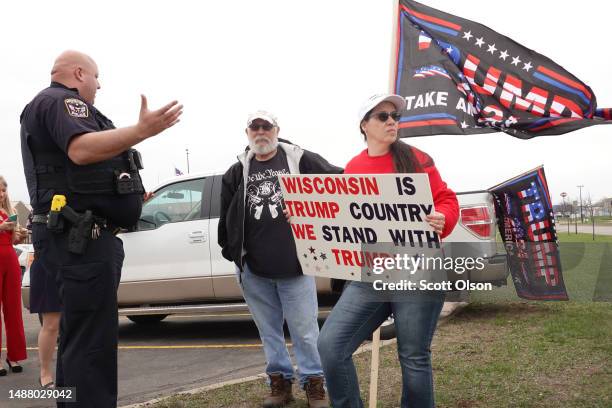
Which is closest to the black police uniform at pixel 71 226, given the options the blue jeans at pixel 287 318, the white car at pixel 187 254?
the blue jeans at pixel 287 318

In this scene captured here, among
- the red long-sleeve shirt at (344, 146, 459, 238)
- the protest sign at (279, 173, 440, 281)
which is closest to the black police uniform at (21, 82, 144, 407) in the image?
the protest sign at (279, 173, 440, 281)

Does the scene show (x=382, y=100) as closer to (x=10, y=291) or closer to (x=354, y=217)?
(x=354, y=217)

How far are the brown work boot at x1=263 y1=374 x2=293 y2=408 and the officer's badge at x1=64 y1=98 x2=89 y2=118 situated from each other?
2.17m

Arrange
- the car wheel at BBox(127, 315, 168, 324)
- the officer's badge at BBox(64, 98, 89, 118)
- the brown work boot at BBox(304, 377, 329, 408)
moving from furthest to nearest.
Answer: the car wheel at BBox(127, 315, 168, 324) < the brown work boot at BBox(304, 377, 329, 408) < the officer's badge at BBox(64, 98, 89, 118)

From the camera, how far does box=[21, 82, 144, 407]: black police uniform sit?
2717 millimetres

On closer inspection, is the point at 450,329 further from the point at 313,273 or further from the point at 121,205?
the point at 121,205

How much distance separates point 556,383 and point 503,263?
1096mm

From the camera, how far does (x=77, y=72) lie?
9.74 feet

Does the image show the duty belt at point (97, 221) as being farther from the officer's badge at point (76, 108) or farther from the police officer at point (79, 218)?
the officer's badge at point (76, 108)

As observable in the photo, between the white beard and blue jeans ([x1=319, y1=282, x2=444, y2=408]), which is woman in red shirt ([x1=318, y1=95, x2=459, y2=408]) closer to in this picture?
blue jeans ([x1=319, y1=282, x2=444, y2=408])

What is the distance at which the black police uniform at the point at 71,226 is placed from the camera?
2717mm

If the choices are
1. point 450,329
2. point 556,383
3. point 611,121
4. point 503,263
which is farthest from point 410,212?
point 450,329

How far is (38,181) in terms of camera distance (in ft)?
9.34

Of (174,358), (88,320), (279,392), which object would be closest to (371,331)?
(279,392)
